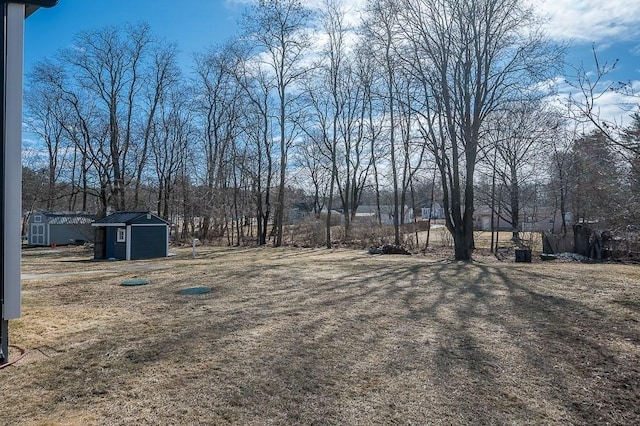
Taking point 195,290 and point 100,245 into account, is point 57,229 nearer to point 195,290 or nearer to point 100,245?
point 100,245

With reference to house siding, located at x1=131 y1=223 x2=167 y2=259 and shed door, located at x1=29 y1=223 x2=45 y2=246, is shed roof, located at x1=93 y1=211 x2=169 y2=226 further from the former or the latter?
shed door, located at x1=29 y1=223 x2=45 y2=246

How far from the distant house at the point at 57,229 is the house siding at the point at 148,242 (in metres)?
10.8

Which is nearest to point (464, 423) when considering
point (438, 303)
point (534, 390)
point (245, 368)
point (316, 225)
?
point (534, 390)

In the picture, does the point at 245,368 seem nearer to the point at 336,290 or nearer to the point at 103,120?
the point at 336,290

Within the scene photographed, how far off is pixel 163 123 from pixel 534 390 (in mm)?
32974

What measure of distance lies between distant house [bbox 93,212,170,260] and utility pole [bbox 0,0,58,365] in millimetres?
14541

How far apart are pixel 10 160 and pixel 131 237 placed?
14733mm

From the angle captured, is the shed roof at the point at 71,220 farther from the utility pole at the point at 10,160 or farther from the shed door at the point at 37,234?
the utility pole at the point at 10,160

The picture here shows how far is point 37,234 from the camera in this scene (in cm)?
2741

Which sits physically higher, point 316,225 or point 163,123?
point 163,123

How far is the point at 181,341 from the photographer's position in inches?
167

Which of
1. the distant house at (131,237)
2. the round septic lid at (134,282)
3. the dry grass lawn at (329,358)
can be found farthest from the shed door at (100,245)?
the dry grass lawn at (329,358)

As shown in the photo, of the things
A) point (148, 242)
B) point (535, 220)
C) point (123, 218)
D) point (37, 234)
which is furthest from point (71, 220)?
point (535, 220)

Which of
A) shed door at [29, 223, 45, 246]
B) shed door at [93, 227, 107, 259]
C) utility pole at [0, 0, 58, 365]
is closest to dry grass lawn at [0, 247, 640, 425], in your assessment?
utility pole at [0, 0, 58, 365]
